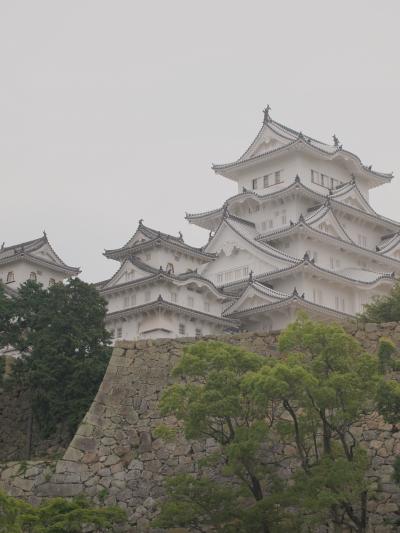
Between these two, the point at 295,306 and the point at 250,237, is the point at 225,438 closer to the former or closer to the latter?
the point at 295,306

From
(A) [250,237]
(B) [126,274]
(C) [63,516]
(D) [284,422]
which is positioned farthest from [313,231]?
(C) [63,516]

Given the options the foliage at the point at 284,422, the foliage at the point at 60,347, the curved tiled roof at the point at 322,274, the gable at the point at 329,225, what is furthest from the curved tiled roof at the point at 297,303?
the foliage at the point at 284,422

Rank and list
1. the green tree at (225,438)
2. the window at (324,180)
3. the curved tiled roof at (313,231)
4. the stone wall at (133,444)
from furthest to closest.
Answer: the window at (324,180), the curved tiled roof at (313,231), the stone wall at (133,444), the green tree at (225,438)

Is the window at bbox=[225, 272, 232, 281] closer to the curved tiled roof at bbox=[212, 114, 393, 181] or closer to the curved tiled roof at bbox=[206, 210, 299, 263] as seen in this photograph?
the curved tiled roof at bbox=[206, 210, 299, 263]

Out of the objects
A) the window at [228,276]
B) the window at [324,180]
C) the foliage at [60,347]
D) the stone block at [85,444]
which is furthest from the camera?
the window at [324,180]

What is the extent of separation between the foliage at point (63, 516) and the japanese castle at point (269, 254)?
25910mm

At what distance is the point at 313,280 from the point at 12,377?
75.8ft

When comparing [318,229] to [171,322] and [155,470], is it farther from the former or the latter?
[155,470]

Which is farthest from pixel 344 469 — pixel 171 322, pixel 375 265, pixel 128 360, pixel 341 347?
pixel 375 265

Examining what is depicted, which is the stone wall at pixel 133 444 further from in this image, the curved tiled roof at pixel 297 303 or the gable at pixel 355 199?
the gable at pixel 355 199

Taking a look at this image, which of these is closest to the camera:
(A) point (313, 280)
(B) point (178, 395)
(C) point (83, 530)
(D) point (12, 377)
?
(B) point (178, 395)

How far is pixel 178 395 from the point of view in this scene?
19031 mm

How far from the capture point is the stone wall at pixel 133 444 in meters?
21.2

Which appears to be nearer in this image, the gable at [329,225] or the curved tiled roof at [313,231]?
the curved tiled roof at [313,231]
